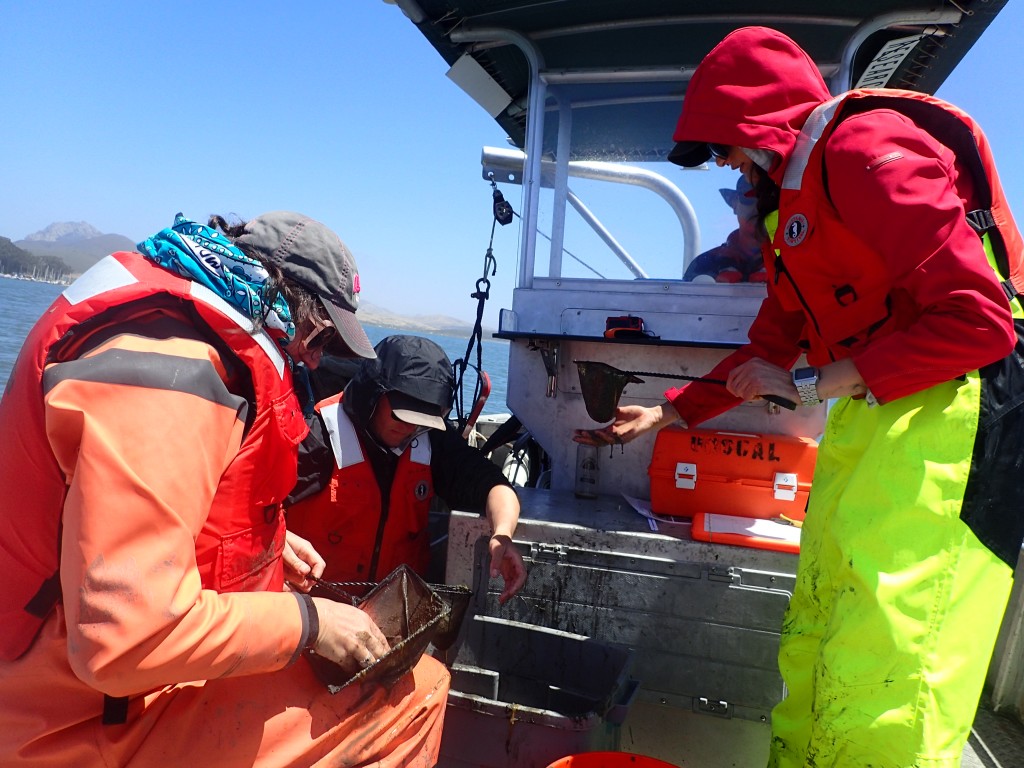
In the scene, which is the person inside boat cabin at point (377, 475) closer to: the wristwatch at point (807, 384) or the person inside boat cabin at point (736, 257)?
the wristwatch at point (807, 384)

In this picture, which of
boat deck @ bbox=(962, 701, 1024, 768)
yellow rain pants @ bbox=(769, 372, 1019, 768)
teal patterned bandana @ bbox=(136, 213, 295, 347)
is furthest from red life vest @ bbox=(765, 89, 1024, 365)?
boat deck @ bbox=(962, 701, 1024, 768)

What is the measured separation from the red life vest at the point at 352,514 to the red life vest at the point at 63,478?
1030 mm

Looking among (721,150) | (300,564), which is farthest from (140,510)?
(721,150)

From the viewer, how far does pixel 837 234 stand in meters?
1.71

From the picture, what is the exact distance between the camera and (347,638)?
1.58 metres

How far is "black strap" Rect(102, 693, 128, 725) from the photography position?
54.3 inches

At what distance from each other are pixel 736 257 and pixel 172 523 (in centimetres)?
290

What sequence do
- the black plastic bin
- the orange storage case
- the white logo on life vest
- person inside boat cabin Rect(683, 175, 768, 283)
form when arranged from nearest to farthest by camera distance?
1. the white logo on life vest
2. the black plastic bin
3. the orange storage case
4. person inside boat cabin Rect(683, 175, 768, 283)

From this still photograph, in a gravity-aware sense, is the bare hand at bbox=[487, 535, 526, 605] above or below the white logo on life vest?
below

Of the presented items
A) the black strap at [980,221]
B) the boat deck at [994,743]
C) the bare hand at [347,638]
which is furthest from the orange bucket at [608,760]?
the boat deck at [994,743]

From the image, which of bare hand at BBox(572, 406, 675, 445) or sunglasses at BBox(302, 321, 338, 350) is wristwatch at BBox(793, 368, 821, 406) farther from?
sunglasses at BBox(302, 321, 338, 350)

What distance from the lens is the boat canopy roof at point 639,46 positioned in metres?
3.14

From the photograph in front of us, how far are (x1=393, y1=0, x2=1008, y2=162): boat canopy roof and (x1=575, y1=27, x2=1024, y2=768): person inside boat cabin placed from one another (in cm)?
178

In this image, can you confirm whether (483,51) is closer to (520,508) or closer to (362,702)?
(520,508)
